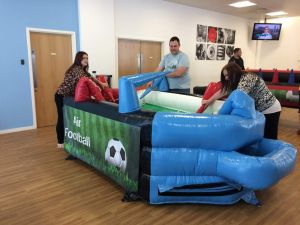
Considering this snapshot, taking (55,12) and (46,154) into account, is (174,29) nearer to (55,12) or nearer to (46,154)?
(55,12)

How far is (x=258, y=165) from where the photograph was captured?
1922mm

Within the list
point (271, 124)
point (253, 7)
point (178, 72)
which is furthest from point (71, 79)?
point (253, 7)

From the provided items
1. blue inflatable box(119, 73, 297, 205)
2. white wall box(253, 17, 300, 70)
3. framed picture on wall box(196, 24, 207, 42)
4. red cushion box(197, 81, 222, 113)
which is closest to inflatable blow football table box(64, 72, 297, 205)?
blue inflatable box(119, 73, 297, 205)

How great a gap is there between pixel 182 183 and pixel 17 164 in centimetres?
222

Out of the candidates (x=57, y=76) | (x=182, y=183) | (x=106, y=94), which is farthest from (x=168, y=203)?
(x=57, y=76)

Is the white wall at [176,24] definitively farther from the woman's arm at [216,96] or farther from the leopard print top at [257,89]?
the leopard print top at [257,89]

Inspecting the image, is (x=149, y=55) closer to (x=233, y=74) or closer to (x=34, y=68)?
(x=34, y=68)

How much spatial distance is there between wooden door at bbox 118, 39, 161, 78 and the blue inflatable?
13.4 feet

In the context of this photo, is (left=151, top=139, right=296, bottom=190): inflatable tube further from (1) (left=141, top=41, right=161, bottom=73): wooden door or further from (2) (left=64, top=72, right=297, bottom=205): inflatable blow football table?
(1) (left=141, top=41, right=161, bottom=73): wooden door

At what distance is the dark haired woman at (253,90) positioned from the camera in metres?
2.49

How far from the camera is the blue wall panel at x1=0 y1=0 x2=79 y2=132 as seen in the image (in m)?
4.45

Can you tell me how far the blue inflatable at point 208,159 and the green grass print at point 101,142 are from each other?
17 centimetres

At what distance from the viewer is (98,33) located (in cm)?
547

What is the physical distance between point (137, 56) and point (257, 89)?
4.31 m
